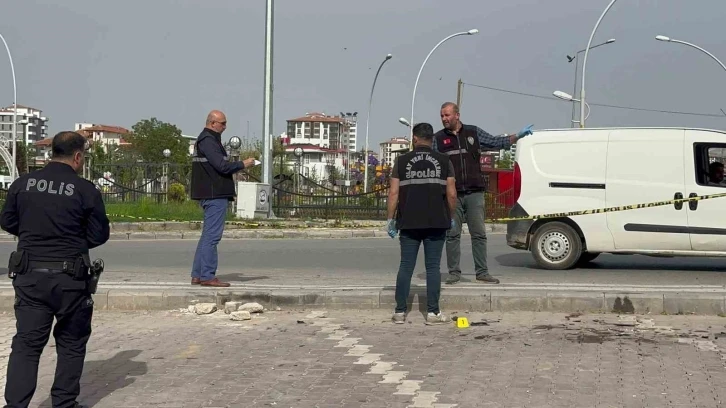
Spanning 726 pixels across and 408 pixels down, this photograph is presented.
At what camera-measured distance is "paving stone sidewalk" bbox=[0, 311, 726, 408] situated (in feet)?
19.4

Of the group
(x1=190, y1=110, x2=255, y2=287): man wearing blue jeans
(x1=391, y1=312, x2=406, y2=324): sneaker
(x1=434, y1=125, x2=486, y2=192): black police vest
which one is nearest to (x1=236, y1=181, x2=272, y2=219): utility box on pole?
(x1=190, y1=110, x2=255, y2=287): man wearing blue jeans

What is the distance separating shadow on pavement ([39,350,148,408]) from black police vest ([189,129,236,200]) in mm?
2408

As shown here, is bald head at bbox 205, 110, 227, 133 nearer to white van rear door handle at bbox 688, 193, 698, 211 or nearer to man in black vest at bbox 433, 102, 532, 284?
man in black vest at bbox 433, 102, 532, 284

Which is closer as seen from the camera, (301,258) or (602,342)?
(602,342)

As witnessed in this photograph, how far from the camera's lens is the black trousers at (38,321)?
518 cm

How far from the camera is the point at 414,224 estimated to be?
8.00 metres

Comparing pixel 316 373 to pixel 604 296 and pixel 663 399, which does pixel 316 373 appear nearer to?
pixel 663 399

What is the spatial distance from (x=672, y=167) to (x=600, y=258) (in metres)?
2.77

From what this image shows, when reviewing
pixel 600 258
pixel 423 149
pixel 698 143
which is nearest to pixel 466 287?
pixel 423 149

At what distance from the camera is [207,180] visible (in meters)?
9.45

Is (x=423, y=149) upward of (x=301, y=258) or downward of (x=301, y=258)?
upward

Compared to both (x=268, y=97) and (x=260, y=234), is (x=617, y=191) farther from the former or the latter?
(x=268, y=97)

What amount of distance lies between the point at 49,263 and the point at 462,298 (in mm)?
4719

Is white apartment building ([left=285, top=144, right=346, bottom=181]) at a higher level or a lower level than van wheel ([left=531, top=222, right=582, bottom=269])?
higher
